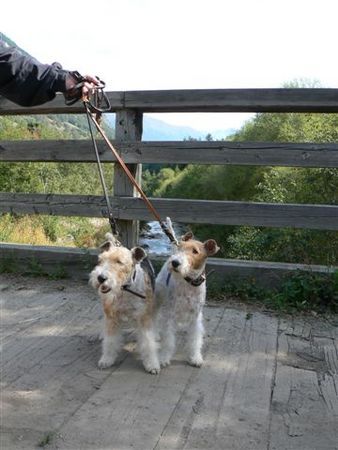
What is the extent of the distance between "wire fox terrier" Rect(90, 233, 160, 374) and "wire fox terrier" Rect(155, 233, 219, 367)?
0.12 metres

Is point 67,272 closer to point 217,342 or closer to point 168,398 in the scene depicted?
point 217,342

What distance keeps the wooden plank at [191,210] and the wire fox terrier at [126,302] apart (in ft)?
4.38

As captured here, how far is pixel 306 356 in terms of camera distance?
3.50 m

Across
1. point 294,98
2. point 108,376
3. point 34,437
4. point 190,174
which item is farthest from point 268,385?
point 190,174

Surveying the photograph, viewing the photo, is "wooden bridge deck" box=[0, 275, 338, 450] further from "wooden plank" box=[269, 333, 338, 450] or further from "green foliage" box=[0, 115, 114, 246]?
"green foliage" box=[0, 115, 114, 246]

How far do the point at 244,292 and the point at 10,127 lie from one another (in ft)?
55.5

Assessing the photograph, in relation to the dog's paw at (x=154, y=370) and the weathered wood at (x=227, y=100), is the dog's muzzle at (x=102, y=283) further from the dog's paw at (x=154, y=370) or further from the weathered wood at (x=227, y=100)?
the weathered wood at (x=227, y=100)

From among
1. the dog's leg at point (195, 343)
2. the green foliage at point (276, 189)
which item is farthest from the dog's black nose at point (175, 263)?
the green foliage at point (276, 189)

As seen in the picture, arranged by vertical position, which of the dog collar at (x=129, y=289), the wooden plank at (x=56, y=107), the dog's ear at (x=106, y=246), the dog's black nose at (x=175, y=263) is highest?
the wooden plank at (x=56, y=107)

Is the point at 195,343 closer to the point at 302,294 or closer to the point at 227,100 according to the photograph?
the point at 302,294

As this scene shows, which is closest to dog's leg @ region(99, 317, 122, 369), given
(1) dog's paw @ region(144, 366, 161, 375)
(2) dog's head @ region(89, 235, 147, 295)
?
(1) dog's paw @ region(144, 366, 161, 375)

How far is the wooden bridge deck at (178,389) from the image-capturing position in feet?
8.18

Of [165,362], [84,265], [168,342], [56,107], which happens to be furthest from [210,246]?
[56,107]

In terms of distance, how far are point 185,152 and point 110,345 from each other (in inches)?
80.5
